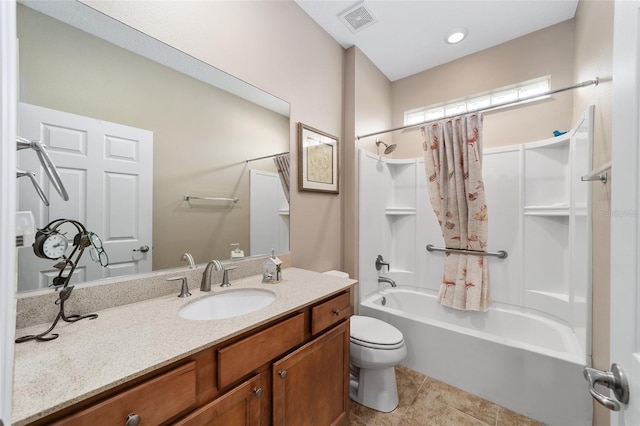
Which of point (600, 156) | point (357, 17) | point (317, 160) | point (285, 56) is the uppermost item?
point (357, 17)

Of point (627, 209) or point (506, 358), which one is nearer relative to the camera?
point (627, 209)

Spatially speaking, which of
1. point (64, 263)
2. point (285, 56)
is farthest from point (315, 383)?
point (285, 56)

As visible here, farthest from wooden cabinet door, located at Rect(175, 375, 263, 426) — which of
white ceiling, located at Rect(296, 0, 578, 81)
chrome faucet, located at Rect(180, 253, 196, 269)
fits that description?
white ceiling, located at Rect(296, 0, 578, 81)

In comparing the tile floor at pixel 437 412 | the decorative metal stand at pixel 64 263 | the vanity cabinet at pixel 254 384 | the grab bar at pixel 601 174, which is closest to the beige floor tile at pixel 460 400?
the tile floor at pixel 437 412

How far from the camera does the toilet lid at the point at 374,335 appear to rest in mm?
1647

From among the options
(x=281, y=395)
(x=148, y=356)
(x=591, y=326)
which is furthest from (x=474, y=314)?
(x=148, y=356)

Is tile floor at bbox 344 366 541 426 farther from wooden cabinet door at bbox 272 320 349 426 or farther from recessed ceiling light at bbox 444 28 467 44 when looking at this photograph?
recessed ceiling light at bbox 444 28 467 44

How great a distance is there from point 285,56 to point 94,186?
1.45 m

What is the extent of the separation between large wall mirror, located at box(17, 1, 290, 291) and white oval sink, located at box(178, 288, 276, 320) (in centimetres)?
24

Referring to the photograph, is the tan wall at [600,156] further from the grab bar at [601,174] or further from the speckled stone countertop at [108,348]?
the speckled stone countertop at [108,348]

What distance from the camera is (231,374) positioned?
2.81 ft

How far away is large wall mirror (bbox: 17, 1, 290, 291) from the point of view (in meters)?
0.92

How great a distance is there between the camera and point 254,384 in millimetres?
934

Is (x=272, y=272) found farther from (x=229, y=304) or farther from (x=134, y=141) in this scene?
(x=134, y=141)
